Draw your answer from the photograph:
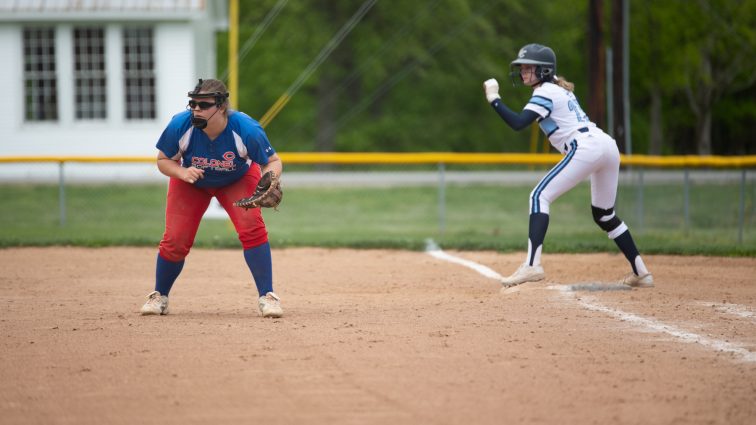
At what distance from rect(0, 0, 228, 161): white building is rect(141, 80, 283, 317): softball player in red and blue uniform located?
56.7ft

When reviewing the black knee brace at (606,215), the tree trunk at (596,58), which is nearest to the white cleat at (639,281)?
the black knee brace at (606,215)

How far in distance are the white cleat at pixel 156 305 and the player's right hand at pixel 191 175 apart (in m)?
1.04

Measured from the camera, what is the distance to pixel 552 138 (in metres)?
9.23

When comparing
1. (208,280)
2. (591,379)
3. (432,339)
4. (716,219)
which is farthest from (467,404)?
(716,219)

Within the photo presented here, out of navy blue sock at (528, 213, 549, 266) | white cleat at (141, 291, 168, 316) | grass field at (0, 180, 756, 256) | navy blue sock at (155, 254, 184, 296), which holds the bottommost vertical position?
grass field at (0, 180, 756, 256)

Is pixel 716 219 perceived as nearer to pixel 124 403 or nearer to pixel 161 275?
pixel 161 275

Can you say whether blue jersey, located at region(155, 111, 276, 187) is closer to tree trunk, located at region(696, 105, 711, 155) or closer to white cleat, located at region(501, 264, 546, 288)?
white cleat, located at region(501, 264, 546, 288)

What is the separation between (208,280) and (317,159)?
21.2 ft

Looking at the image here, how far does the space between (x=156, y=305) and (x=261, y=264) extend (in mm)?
873

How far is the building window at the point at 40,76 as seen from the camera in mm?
24984

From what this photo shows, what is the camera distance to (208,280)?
34.1ft

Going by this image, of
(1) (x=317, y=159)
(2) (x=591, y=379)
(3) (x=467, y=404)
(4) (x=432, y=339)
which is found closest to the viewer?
(3) (x=467, y=404)

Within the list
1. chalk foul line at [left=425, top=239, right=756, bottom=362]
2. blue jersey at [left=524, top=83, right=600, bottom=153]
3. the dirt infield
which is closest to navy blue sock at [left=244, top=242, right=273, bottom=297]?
the dirt infield

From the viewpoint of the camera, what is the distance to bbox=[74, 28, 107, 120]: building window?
24.8 metres
